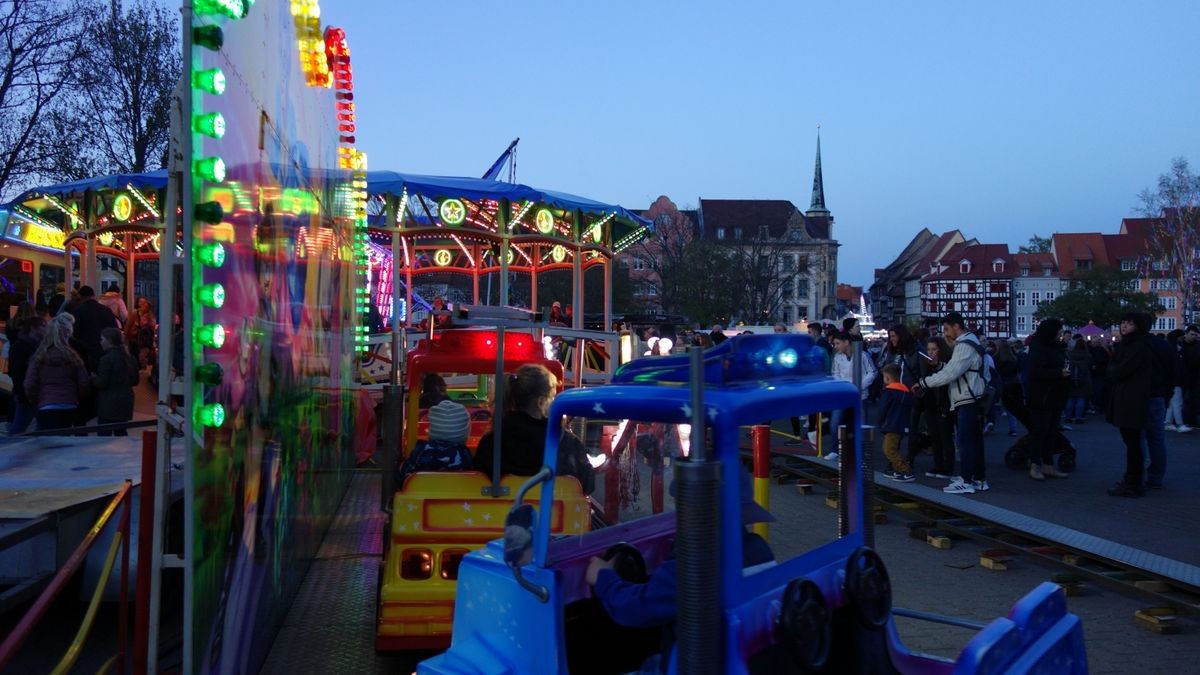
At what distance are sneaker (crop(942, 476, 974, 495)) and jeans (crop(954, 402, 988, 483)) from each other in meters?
0.09

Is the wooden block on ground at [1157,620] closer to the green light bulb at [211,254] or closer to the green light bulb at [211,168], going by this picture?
the green light bulb at [211,254]

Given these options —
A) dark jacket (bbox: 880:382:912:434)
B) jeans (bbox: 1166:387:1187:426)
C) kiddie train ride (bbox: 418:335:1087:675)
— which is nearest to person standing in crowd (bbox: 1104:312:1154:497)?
dark jacket (bbox: 880:382:912:434)

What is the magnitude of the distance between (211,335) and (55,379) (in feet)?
24.4

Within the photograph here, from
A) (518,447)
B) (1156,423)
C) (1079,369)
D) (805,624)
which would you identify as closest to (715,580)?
(805,624)

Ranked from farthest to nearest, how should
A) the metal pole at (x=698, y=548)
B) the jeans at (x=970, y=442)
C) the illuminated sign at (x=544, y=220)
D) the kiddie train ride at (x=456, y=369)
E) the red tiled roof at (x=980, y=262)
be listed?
the red tiled roof at (x=980, y=262)
the illuminated sign at (x=544, y=220)
the jeans at (x=970, y=442)
the kiddie train ride at (x=456, y=369)
the metal pole at (x=698, y=548)

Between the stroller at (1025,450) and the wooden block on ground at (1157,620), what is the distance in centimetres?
619

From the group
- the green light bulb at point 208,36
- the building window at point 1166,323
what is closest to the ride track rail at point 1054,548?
the green light bulb at point 208,36

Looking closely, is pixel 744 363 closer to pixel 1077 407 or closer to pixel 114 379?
pixel 114 379

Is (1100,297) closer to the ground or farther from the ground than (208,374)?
farther from the ground

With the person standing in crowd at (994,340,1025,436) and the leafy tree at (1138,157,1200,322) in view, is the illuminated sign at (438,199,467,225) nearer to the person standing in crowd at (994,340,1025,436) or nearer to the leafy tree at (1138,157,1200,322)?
the person standing in crowd at (994,340,1025,436)

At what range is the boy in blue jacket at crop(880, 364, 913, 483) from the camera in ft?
37.4

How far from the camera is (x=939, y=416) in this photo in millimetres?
11453

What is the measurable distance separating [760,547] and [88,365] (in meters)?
10.3

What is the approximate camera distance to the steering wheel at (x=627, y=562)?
3580mm
